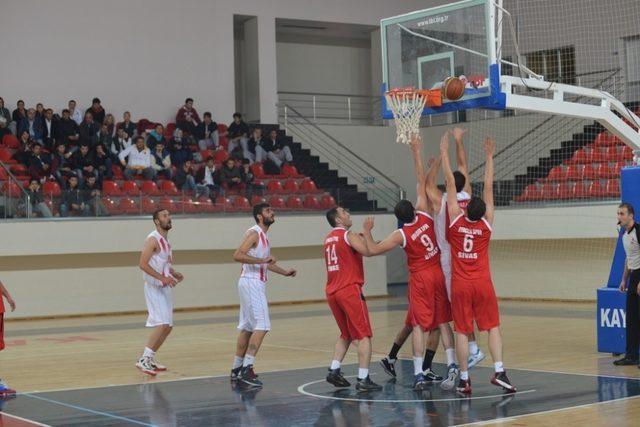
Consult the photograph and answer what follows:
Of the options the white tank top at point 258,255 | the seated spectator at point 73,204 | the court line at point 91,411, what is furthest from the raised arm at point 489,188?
the seated spectator at point 73,204

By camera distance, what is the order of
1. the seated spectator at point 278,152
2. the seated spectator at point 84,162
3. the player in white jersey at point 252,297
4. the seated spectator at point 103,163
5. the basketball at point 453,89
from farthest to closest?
the seated spectator at point 278,152, the seated spectator at point 103,163, the seated spectator at point 84,162, the basketball at point 453,89, the player in white jersey at point 252,297

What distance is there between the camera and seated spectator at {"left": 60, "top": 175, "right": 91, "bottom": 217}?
2108cm

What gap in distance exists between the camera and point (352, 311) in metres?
9.98

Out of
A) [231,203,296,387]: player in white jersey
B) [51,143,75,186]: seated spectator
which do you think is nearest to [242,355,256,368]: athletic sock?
[231,203,296,387]: player in white jersey

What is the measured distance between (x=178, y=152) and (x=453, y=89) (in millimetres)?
13462

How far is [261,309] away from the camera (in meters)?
10.9

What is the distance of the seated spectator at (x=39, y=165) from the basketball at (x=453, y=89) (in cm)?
1214

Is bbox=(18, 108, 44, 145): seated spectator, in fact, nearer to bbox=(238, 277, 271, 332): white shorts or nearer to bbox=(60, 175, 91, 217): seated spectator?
bbox=(60, 175, 91, 217): seated spectator

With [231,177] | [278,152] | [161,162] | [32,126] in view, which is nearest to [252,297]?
[231,177]

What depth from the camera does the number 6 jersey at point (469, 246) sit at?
952 centimetres

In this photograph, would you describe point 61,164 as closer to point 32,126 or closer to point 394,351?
point 32,126

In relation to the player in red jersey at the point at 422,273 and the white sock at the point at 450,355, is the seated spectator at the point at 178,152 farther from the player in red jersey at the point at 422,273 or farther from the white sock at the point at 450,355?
the white sock at the point at 450,355

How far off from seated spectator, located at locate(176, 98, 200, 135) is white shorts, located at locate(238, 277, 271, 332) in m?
15.6

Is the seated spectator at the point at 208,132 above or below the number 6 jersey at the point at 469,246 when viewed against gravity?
above
